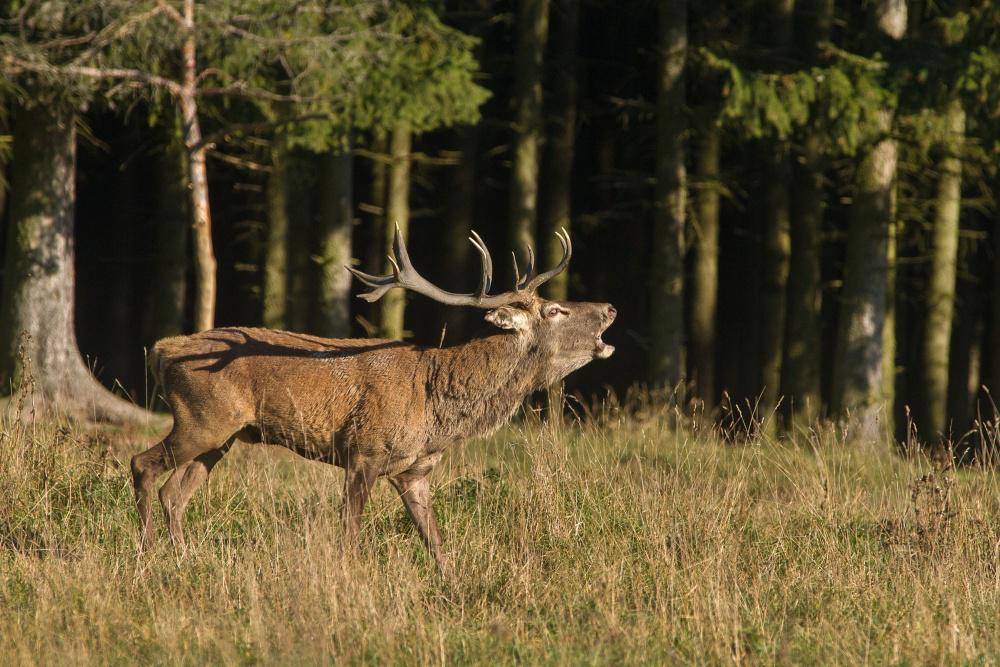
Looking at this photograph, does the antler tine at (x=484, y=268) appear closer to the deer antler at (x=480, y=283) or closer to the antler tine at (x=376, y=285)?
the deer antler at (x=480, y=283)

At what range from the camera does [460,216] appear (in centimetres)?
1908

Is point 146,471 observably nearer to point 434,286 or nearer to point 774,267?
point 434,286

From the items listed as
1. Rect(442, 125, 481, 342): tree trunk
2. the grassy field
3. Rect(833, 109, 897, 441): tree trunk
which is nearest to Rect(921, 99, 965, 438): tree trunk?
Rect(833, 109, 897, 441): tree trunk

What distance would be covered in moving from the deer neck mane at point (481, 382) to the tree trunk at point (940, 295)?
966cm

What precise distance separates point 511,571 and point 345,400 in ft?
→ 5.54

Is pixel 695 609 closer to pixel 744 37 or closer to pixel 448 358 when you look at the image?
pixel 448 358

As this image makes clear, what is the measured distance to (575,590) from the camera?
652 cm

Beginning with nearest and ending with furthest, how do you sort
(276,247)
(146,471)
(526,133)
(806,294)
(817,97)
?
(146,471)
(817,97)
(276,247)
(526,133)
(806,294)

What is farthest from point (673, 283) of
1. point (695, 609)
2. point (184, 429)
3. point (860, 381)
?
point (695, 609)

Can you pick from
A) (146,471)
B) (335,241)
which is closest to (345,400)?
(146,471)

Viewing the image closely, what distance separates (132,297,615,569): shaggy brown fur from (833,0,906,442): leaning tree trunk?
7.23m

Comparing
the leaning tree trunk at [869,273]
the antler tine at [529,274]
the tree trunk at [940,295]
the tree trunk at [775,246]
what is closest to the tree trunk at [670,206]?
the leaning tree trunk at [869,273]

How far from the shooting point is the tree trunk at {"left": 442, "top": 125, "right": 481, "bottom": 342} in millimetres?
18938

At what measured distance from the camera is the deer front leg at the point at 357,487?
736 centimetres
